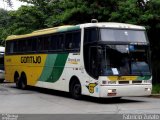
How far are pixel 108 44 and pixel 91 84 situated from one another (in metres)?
1.75

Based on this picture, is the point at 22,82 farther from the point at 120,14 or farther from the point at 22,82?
the point at 120,14

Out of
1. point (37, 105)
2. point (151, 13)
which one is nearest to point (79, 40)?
point (37, 105)

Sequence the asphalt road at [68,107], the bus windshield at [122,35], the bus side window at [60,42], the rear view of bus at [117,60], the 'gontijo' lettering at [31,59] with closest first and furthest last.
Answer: the asphalt road at [68,107], the rear view of bus at [117,60], the bus windshield at [122,35], the bus side window at [60,42], the 'gontijo' lettering at [31,59]

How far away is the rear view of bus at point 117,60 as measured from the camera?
1773 cm

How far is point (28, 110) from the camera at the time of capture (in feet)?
51.6

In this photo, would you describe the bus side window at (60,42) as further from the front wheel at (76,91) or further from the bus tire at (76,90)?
the front wheel at (76,91)

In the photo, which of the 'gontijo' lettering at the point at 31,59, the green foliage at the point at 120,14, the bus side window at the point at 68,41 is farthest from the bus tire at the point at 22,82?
the bus side window at the point at 68,41

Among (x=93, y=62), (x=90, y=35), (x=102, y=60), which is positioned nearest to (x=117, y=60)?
(x=102, y=60)

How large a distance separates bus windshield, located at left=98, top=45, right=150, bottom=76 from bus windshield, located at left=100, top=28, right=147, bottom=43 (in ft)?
1.06

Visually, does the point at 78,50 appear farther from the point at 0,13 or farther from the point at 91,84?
the point at 0,13

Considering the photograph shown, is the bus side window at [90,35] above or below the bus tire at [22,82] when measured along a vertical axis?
above

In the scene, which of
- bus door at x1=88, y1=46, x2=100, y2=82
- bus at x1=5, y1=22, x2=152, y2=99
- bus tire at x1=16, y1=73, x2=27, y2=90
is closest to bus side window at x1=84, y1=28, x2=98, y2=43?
bus at x1=5, y1=22, x2=152, y2=99

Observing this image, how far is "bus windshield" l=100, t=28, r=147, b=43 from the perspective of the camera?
1823 cm

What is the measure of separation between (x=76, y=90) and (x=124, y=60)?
290 centimetres
